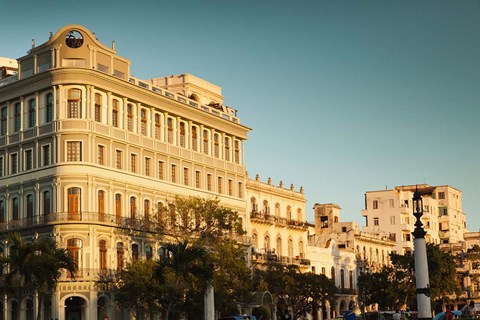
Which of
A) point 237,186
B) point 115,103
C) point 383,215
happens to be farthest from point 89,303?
point 383,215

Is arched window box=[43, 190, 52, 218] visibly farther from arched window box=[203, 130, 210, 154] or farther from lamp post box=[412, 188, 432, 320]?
lamp post box=[412, 188, 432, 320]

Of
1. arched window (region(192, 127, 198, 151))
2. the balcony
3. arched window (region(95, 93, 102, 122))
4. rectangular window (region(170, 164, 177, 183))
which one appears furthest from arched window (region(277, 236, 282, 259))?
arched window (region(95, 93, 102, 122))

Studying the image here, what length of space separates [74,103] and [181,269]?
1691 cm

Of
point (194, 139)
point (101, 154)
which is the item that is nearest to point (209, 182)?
point (194, 139)

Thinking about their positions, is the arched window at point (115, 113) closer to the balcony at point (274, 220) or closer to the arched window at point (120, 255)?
the arched window at point (120, 255)

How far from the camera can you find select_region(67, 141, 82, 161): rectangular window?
73.9 metres

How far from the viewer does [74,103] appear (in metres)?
74.5

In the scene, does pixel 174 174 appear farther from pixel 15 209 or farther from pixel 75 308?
pixel 75 308

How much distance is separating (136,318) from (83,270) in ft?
21.9

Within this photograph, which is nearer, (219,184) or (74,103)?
(74,103)

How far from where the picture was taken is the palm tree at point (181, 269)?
65500 millimetres

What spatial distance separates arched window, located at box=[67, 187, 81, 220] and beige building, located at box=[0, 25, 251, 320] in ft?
0.24

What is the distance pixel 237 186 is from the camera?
92.6m

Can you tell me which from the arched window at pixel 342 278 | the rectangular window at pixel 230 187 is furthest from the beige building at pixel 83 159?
the arched window at pixel 342 278
